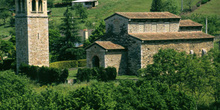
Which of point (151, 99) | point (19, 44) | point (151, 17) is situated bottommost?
point (151, 99)

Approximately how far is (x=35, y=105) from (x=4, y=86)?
21.6 ft

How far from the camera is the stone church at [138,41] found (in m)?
42.2

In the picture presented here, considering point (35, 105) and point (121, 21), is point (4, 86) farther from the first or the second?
point (121, 21)

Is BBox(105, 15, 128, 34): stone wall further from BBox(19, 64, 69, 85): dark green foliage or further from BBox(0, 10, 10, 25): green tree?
BBox(0, 10, 10, 25): green tree

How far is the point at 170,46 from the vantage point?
43875 millimetres

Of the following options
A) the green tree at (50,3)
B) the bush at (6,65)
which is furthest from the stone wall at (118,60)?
the green tree at (50,3)

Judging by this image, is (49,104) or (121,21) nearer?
(49,104)

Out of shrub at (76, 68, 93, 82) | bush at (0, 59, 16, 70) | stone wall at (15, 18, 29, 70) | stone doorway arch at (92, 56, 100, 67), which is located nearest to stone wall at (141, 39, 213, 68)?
stone doorway arch at (92, 56, 100, 67)

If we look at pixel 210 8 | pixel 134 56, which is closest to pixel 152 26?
pixel 134 56

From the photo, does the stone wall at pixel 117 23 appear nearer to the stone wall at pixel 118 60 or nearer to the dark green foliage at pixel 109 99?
the stone wall at pixel 118 60

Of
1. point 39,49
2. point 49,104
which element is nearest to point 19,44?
point 39,49

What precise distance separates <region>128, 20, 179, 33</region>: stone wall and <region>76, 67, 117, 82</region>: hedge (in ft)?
20.3

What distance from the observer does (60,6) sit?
112 meters

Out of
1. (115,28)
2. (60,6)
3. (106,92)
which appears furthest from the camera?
(60,6)
